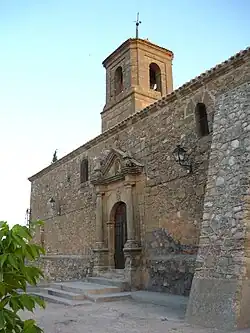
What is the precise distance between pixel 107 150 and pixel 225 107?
510 centimetres

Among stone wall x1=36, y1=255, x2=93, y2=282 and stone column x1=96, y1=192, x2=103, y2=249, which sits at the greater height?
stone column x1=96, y1=192, x2=103, y2=249

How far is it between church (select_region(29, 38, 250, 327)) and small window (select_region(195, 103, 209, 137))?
22 millimetres

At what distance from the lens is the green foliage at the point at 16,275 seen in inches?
47.9

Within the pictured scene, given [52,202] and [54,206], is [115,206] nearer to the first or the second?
[54,206]

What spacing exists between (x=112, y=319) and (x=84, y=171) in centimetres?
696

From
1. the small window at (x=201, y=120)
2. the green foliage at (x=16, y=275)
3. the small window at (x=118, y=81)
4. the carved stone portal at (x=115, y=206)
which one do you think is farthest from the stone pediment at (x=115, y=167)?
the green foliage at (x=16, y=275)

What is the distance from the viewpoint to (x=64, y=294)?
704cm

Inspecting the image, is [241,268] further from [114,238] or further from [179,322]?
[114,238]

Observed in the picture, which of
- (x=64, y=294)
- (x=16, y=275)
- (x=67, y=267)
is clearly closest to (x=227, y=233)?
(x=16, y=275)

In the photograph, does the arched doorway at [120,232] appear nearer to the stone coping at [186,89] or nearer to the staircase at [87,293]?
the staircase at [87,293]

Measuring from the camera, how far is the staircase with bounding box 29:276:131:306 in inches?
255

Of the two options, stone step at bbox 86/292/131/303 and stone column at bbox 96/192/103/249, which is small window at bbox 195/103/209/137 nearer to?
stone step at bbox 86/292/131/303

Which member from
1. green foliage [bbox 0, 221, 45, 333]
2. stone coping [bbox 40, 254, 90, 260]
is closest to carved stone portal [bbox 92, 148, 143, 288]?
stone coping [bbox 40, 254, 90, 260]

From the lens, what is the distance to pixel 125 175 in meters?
8.39
